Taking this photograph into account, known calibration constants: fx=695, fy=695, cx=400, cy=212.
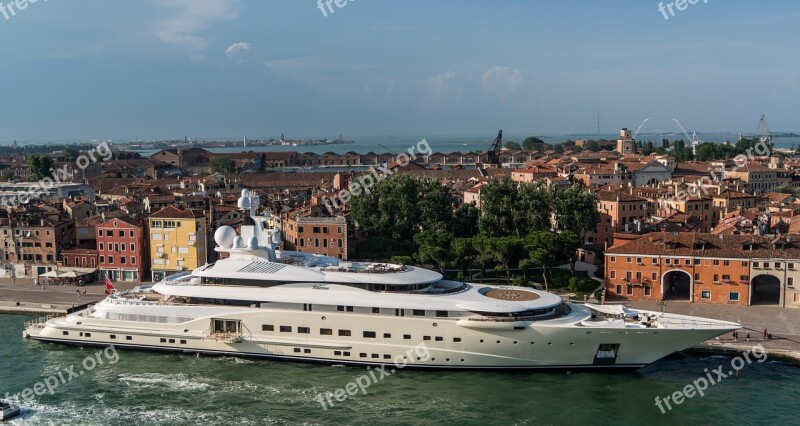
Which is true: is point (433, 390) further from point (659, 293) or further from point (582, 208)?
point (582, 208)

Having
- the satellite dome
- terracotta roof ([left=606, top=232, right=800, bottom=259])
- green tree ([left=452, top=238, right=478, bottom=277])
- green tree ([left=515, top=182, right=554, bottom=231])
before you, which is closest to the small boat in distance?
the satellite dome

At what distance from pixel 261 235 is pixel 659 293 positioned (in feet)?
63.2

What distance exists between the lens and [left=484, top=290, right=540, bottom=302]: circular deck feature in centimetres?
2688

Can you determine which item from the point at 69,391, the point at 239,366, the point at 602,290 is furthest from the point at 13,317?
the point at 602,290

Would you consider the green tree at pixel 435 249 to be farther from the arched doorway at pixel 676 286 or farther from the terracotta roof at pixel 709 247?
the arched doorway at pixel 676 286

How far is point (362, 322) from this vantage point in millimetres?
26562

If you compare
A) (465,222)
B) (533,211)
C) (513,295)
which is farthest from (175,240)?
(533,211)

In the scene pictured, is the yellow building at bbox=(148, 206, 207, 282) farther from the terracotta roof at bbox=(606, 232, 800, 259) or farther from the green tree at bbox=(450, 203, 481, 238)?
the terracotta roof at bbox=(606, 232, 800, 259)

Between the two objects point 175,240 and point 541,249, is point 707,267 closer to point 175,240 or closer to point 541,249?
point 541,249

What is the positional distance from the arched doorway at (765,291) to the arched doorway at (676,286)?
9.65 ft

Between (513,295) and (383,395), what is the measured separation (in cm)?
674

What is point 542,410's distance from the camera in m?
22.8

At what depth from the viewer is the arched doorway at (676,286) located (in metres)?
34.0

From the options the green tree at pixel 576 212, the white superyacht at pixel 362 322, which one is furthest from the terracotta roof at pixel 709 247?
the green tree at pixel 576 212
